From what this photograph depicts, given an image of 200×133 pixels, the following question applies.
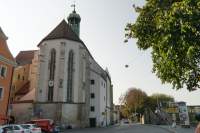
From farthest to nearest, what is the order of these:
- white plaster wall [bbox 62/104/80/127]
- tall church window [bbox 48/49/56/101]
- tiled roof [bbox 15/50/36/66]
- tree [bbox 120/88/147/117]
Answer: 1. tree [bbox 120/88/147/117]
2. tiled roof [bbox 15/50/36/66]
3. tall church window [bbox 48/49/56/101]
4. white plaster wall [bbox 62/104/80/127]

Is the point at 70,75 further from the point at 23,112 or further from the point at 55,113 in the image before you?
the point at 23,112

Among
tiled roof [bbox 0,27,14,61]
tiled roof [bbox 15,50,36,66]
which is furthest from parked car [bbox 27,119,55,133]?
tiled roof [bbox 15,50,36,66]

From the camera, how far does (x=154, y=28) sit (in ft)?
47.6

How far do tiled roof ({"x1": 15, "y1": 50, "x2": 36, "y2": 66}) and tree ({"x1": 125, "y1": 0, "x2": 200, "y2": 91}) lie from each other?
6334 centimetres

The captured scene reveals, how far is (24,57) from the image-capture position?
79.2 meters

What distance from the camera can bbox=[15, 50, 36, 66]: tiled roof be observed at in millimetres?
76512

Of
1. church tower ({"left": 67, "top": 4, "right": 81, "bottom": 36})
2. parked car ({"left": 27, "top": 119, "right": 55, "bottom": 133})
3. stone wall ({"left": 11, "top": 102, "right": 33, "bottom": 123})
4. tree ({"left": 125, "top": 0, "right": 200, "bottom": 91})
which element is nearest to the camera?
tree ({"left": 125, "top": 0, "right": 200, "bottom": 91})

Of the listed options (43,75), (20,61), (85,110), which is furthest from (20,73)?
(85,110)

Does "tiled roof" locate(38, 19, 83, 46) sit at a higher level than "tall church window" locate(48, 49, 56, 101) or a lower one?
higher

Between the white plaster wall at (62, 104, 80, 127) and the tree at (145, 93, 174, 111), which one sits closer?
the white plaster wall at (62, 104, 80, 127)

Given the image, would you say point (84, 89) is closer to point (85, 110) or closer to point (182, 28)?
point (85, 110)

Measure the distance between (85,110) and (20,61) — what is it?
104 ft

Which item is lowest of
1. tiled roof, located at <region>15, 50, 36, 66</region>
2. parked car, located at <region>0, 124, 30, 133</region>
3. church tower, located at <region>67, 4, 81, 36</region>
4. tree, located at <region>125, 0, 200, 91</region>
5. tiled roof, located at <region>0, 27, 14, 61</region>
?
parked car, located at <region>0, 124, 30, 133</region>

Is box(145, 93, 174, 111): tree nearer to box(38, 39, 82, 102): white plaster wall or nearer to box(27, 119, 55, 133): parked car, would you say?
box(38, 39, 82, 102): white plaster wall
